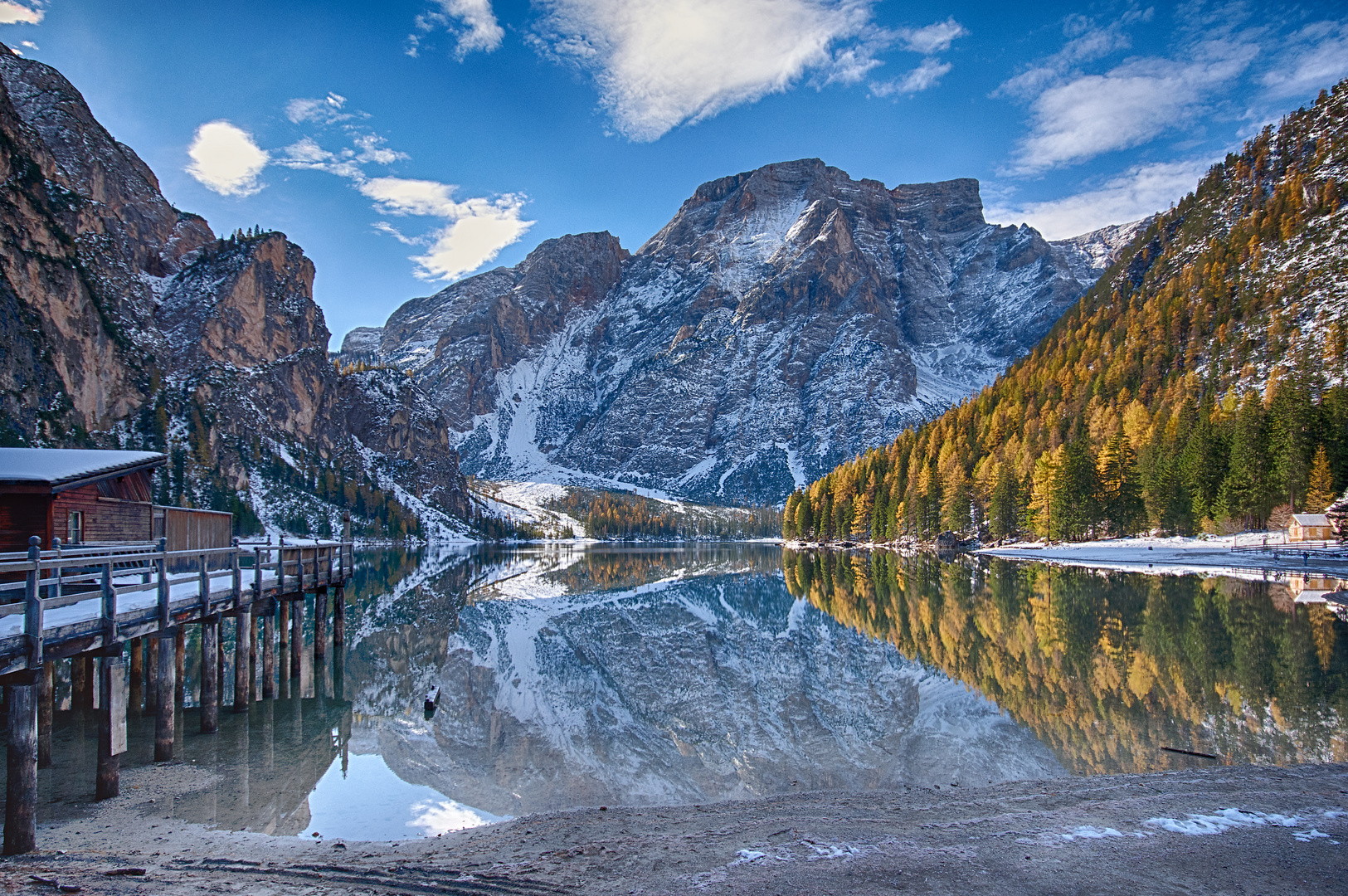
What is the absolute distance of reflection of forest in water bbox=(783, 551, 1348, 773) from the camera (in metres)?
15.5

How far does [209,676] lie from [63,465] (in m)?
8.98

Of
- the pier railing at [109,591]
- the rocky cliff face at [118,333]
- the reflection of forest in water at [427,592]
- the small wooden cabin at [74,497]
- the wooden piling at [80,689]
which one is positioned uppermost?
the rocky cliff face at [118,333]

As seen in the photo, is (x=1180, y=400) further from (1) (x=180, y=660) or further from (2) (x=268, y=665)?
(1) (x=180, y=660)

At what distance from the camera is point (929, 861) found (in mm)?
8609

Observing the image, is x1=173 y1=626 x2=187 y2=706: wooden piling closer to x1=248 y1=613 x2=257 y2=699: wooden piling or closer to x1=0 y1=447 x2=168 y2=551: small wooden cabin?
x1=248 y1=613 x2=257 y2=699: wooden piling

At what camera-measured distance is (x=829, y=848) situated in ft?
30.6

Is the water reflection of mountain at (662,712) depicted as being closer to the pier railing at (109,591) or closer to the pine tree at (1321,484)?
the pier railing at (109,591)

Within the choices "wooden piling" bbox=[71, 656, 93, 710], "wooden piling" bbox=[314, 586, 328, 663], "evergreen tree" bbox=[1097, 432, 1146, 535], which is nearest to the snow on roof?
"wooden piling" bbox=[71, 656, 93, 710]

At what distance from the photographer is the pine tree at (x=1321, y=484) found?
184 ft

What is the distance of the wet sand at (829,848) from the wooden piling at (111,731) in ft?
1.66

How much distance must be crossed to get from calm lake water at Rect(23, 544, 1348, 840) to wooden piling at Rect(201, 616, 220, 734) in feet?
1.69

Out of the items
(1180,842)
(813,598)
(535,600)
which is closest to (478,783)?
(1180,842)

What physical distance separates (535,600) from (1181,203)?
158 metres

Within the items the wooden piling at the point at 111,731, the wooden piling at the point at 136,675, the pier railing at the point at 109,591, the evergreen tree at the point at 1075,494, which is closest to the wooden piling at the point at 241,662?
the pier railing at the point at 109,591
